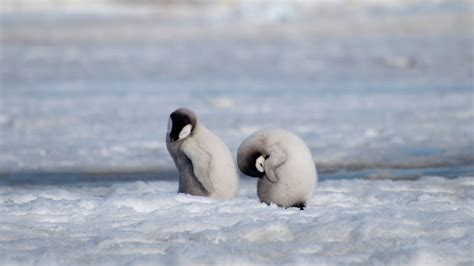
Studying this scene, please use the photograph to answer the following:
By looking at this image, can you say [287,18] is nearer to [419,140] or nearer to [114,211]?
[419,140]

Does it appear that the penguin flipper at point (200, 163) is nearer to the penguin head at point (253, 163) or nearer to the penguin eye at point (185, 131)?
the penguin eye at point (185, 131)

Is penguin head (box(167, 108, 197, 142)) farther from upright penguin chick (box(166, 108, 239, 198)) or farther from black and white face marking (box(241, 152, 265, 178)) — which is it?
black and white face marking (box(241, 152, 265, 178))

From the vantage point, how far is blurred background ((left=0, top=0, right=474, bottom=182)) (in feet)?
24.2

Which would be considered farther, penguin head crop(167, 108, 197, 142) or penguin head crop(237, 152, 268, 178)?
penguin head crop(167, 108, 197, 142)

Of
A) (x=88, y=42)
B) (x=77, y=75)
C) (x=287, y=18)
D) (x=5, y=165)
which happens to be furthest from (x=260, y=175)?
(x=287, y=18)

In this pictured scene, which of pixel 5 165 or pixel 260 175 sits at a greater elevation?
pixel 260 175

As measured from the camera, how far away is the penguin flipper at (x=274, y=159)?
4.54 meters

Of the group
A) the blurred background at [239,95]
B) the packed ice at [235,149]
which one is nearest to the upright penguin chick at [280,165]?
the packed ice at [235,149]

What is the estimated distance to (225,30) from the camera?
3159cm

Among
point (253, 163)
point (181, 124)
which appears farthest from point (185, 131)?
point (253, 163)

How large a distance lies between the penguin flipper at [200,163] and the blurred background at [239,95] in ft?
6.02

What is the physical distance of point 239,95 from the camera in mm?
13102

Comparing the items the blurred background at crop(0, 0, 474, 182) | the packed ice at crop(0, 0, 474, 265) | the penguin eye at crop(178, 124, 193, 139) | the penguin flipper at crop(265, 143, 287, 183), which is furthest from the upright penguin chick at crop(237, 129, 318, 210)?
the blurred background at crop(0, 0, 474, 182)

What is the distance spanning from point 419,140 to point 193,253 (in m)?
4.97
